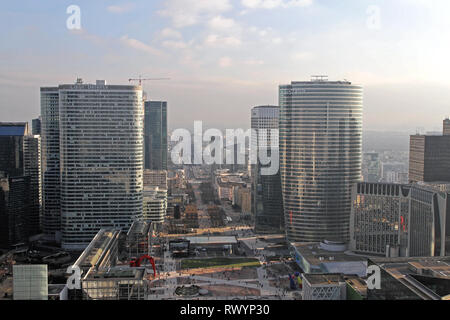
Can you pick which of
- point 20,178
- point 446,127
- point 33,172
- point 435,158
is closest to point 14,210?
point 20,178

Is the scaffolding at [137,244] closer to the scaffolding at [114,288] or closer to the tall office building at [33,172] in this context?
the scaffolding at [114,288]

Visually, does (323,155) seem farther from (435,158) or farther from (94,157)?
(94,157)

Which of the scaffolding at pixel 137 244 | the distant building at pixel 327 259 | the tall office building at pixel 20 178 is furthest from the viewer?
the tall office building at pixel 20 178

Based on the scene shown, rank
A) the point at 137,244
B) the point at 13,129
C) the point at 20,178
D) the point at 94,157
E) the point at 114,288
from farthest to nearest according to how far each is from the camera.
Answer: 1. the point at 13,129
2. the point at 20,178
3. the point at 94,157
4. the point at 137,244
5. the point at 114,288

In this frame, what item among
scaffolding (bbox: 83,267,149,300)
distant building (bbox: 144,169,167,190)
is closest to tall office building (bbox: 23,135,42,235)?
distant building (bbox: 144,169,167,190)

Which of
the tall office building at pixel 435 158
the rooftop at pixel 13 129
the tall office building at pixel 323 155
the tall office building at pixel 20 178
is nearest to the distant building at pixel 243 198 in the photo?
the tall office building at pixel 323 155

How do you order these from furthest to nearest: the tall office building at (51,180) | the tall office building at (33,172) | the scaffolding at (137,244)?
the tall office building at (33,172) < the tall office building at (51,180) < the scaffolding at (137,244)

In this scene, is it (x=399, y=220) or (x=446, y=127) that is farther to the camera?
(x=446, y=127)
